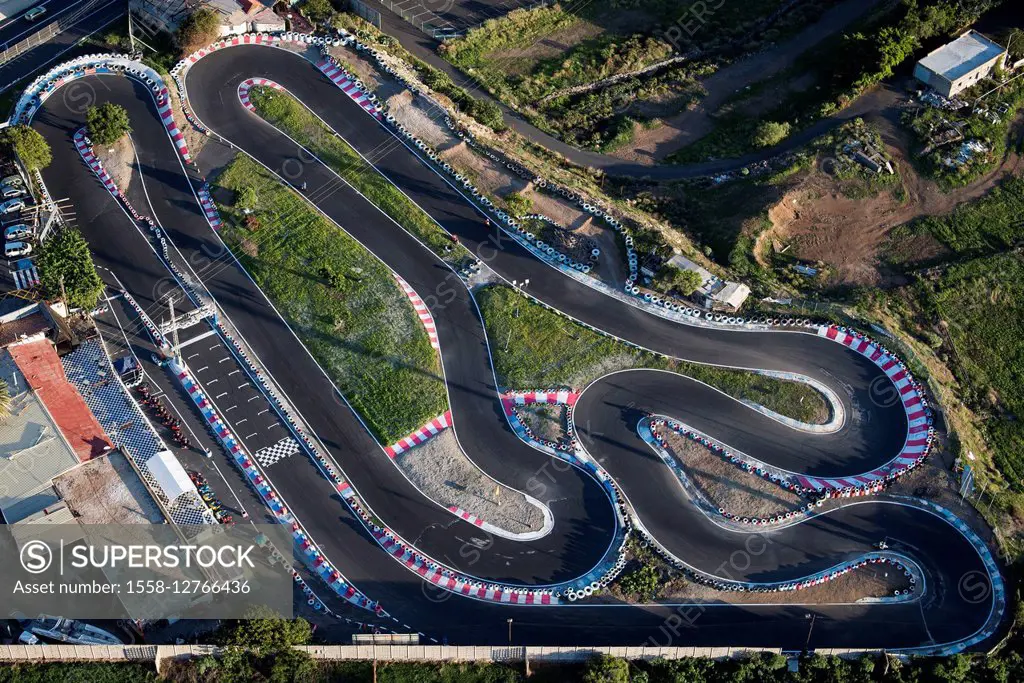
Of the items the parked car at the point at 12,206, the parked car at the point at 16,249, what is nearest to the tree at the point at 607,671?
the parked car at the point at 16,249

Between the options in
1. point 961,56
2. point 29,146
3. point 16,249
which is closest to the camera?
point 16,249

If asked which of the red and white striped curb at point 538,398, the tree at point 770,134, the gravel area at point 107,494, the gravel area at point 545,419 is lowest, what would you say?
the gravel area at point 107,494

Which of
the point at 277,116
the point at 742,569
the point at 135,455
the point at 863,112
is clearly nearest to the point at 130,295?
the point at 135,455

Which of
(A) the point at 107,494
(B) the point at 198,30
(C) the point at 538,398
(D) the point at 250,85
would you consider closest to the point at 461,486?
(C) the point at 538,398

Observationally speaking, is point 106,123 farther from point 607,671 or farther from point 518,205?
point 607,671

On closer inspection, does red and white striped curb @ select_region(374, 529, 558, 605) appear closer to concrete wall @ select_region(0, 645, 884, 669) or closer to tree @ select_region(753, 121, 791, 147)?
concrete wall @ select_region(0, 645, 884, 669)

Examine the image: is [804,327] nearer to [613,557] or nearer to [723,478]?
[723,478]

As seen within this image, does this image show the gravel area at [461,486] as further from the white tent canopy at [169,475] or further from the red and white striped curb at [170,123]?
the red and white striped curb at [170,123]

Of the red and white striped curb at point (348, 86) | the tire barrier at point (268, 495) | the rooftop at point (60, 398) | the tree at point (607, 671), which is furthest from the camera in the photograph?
the red and white striped curb at point (348, 86)
